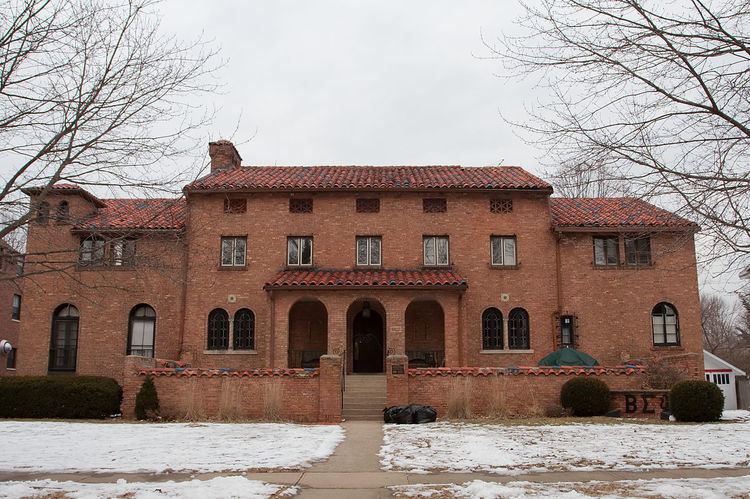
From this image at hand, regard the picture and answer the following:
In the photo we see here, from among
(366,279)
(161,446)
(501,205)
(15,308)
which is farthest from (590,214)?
(15,308)

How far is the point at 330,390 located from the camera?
1852 centimetres

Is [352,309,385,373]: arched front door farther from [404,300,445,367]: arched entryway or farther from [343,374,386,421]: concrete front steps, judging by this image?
[343,374,386,421]: concrete front steps

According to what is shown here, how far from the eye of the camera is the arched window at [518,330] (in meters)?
25.6

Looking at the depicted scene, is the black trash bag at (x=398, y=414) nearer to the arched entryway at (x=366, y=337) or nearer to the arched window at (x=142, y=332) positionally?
the arched entryway at (x=366, y=337)

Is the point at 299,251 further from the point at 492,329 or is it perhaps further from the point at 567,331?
the point at 567,331

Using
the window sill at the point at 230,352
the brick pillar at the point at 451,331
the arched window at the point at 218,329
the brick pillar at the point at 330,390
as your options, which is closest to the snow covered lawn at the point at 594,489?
the brick pillar at the point at 330,390

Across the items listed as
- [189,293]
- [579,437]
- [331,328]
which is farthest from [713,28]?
[189,293]

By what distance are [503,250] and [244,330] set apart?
1065cm

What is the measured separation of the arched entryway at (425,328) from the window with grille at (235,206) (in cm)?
774

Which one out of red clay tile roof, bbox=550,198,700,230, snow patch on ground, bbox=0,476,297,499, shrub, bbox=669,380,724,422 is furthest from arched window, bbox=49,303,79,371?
shrub, bbox=669,380,724,422

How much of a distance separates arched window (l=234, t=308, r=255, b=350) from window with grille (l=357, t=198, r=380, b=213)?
5964mm

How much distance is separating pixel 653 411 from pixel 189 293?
1695 centimetres

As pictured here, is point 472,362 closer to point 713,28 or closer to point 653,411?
point 653,411

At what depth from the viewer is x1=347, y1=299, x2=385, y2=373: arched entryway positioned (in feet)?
86.2
